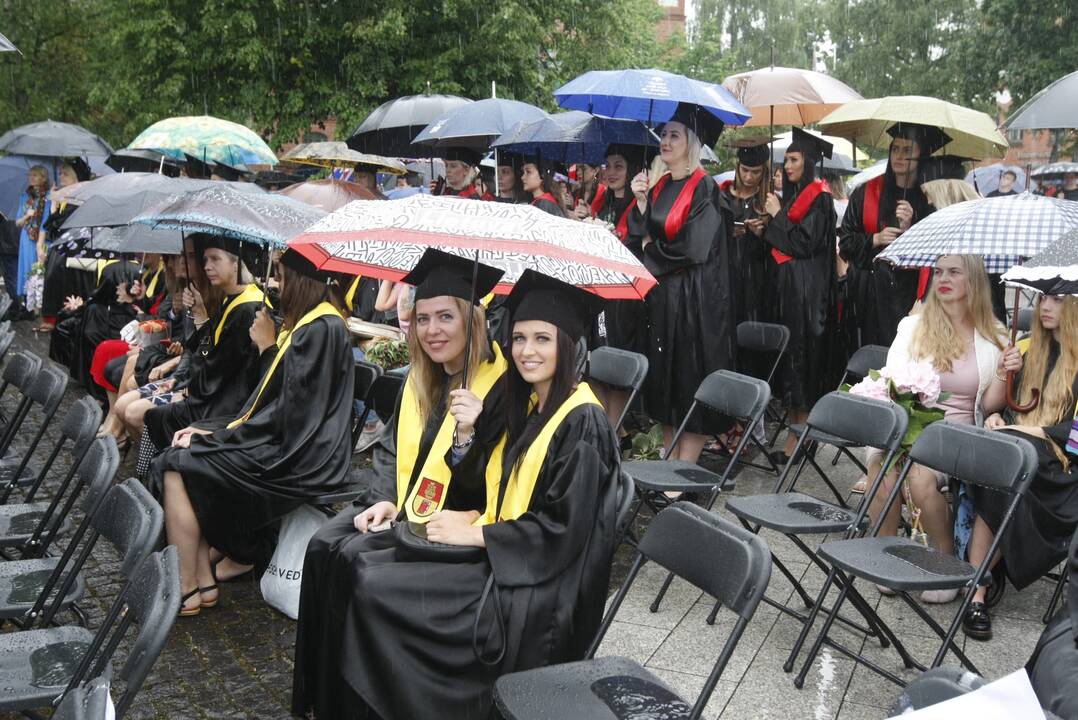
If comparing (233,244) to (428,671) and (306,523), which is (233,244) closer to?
(306,523)

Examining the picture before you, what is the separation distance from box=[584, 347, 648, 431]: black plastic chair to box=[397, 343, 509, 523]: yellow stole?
6.02 feet

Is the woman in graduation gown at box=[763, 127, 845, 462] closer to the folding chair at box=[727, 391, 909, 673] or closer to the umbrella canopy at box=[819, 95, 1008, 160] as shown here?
the umbrella canopy at box=[819, 95, 1008, 160]

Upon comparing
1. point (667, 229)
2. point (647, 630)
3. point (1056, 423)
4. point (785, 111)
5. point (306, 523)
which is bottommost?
point (647, 630)

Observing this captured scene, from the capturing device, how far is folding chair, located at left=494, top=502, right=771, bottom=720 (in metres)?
2.91

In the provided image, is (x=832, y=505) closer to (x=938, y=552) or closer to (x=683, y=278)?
(x=938, y=552)

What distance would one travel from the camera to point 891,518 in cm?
518

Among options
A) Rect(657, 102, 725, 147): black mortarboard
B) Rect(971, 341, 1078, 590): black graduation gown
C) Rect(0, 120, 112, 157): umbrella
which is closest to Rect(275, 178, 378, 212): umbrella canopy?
Rect(657, 102, 725, 147): black mortarboard

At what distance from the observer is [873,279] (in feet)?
23.6

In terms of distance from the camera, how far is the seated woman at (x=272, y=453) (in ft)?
15.9

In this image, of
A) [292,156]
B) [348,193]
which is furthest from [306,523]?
[292,156]

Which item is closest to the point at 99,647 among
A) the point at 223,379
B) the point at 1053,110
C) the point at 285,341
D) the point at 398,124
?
the point at 285,341

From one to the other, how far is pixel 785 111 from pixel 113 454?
6196 mm

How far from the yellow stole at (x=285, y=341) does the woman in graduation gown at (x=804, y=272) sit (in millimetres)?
3552

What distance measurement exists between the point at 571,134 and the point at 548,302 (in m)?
3.89
